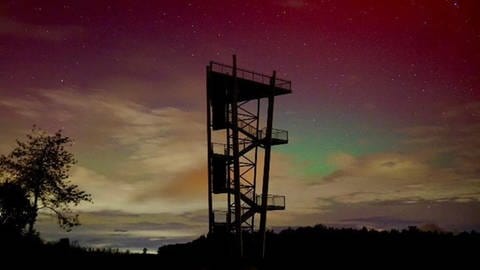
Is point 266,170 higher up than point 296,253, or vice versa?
point 266,170

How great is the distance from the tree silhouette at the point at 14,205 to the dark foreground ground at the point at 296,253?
9.13m

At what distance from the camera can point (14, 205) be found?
132ft

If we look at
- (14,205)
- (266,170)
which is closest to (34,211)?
(14,205)

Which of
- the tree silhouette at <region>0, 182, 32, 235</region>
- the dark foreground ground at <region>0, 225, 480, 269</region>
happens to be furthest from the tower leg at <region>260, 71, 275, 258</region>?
→ the tree silhouette at <region>0, 182, 32, 235</region>

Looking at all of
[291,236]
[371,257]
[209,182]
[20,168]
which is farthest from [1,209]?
[371,257]

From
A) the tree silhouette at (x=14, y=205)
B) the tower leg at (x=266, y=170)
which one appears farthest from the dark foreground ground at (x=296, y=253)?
the tree silhouette at (x=14, y=205)

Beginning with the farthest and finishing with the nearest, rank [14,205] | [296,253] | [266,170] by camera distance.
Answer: [14,205] < [296,253] < [266,170]

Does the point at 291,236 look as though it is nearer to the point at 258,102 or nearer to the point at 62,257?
the point at 258,102

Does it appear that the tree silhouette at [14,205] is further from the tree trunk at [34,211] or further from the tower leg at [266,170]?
the tower leg at [266,170]

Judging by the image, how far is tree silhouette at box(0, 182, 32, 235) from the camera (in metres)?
38.9

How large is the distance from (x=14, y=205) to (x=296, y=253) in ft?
70.5

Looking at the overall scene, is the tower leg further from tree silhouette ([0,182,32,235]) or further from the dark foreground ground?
tree silhouette ([0,182,32,235])

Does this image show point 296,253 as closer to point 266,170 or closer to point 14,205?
point 266,170

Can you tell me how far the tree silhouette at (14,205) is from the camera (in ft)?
128
